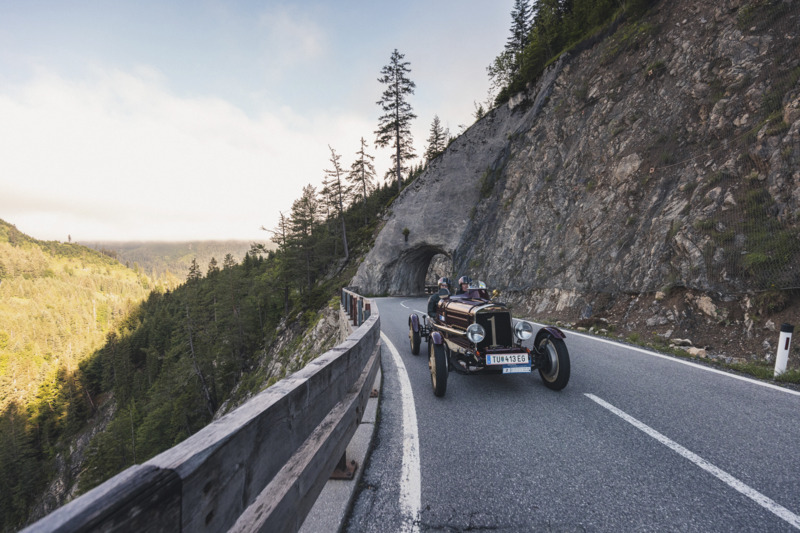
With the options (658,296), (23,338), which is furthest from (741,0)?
(23,338)

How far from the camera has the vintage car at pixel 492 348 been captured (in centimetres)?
479

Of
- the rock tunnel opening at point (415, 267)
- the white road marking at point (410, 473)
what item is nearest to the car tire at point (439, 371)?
the white road marking at point (410, 473)

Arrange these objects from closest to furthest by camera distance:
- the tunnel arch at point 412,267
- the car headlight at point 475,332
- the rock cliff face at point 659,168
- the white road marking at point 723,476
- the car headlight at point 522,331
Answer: the white road marking at point 723,476 → the car headlight at point 475,332 → the car headlight at point 522,331 → the rock cliff face at point 659,168 → the tunnel arch at point 412,267

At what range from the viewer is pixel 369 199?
1909 inches

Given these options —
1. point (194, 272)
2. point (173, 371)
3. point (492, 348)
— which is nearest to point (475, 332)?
point (492, 348)

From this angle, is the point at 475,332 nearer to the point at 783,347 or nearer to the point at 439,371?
the point at 439,371

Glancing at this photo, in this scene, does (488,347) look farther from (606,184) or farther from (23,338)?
(23,338)

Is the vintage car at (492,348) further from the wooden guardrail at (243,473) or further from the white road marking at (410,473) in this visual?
the wooden guardrail at (243,473)

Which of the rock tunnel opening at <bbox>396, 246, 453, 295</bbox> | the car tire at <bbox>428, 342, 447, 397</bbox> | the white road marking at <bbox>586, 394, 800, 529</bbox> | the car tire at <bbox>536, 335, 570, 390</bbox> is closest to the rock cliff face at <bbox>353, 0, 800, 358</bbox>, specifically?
the car tire at <bbox>536, 335, 570, 390</bbox>

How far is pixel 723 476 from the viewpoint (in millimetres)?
2744

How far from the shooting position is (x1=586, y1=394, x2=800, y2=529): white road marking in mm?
2334

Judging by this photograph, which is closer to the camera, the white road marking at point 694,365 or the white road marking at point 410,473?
the white road marking at point 410,473

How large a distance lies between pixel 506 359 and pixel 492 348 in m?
0.40

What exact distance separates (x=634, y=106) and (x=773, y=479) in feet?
52.1
